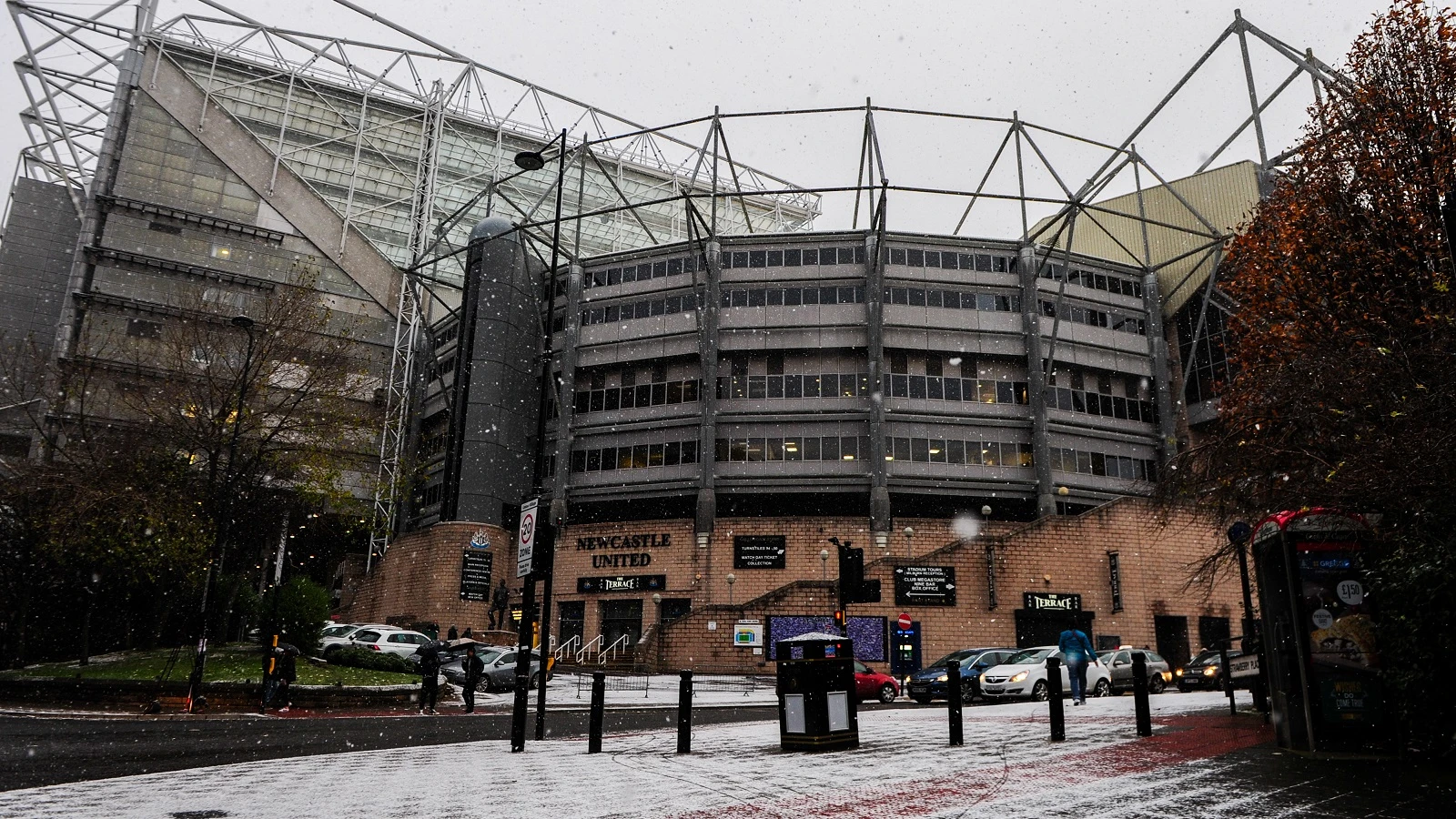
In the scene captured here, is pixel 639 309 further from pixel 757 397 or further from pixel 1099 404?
pixel 1099 404

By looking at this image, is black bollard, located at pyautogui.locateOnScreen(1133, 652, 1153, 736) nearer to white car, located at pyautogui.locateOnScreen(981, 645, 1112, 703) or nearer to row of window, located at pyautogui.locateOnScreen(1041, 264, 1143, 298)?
white car, located at pyautogui.locateOnScreen(981, 645, 1112, 703)

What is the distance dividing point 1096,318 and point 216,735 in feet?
151

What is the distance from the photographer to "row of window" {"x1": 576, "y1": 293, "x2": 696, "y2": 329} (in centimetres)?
4872

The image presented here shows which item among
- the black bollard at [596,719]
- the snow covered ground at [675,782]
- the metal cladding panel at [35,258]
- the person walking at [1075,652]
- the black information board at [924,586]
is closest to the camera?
the snow covered ground at [675,782]

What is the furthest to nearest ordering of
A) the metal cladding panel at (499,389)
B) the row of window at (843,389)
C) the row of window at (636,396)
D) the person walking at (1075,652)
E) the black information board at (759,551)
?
the metal cladding panel at (499,389)
the row of window at (636,396)
the row of window at (843,389)
the black information board at (759,551)
the person walking at (1075,652)

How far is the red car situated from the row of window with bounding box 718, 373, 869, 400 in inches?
813

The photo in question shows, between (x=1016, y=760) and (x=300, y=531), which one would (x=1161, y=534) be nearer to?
(x=1016, y=760)

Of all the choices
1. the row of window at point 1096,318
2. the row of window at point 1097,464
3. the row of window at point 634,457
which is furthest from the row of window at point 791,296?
the row of window at point 1097,464

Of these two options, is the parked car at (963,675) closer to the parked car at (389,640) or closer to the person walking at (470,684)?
the person walking at (470,684)

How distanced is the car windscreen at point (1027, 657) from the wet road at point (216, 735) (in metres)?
6.55

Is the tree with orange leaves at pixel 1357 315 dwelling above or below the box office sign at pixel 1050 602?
above

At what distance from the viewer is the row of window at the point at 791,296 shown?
46.9 meters

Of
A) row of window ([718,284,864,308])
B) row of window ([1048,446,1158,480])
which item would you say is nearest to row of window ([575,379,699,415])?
row of window ([718,284,864,308])

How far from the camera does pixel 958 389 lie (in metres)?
46.7
